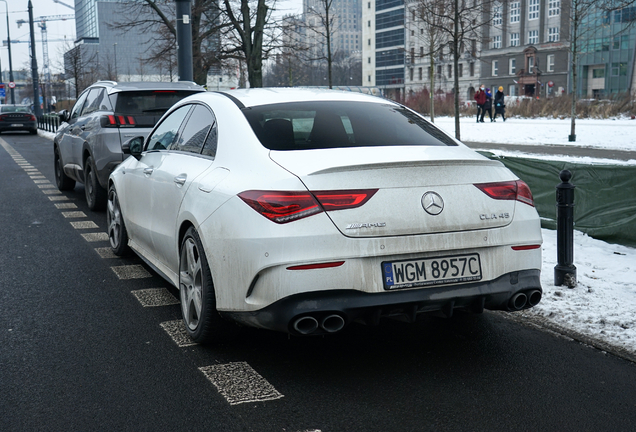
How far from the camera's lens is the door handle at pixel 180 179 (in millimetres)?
4528

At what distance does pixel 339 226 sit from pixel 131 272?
11.3 feet

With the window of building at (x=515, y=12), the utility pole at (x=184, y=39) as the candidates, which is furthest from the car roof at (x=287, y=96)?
the window of building at (x=515, y=12)

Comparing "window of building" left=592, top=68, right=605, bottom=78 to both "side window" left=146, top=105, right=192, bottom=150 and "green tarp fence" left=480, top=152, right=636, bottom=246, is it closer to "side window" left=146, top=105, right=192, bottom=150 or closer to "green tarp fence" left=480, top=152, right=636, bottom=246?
"green tarp fence" left=480, top=152, right=636, bottom=246

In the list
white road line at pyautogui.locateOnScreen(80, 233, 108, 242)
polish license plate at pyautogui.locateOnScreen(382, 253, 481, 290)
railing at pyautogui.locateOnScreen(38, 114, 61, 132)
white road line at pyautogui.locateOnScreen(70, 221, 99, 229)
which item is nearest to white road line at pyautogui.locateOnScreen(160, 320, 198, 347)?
polish license plate at pyautogui.locateOnScreen(382, 253, 481, 290)

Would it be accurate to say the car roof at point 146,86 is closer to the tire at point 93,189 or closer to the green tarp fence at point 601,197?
the tire at point 93,189

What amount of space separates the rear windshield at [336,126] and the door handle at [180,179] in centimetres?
57

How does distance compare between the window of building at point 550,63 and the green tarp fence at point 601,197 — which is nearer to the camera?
the green tarp fence at point 601,197

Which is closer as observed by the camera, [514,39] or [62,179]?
[62,179]

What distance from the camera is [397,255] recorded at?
3.63 metres

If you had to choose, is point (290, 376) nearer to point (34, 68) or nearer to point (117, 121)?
point (117, 121)

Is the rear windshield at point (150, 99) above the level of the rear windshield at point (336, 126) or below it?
above

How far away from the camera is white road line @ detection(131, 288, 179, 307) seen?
541 centimetres

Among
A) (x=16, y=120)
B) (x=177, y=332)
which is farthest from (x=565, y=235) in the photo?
(x=16, y=120)

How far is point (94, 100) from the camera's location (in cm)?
1046
